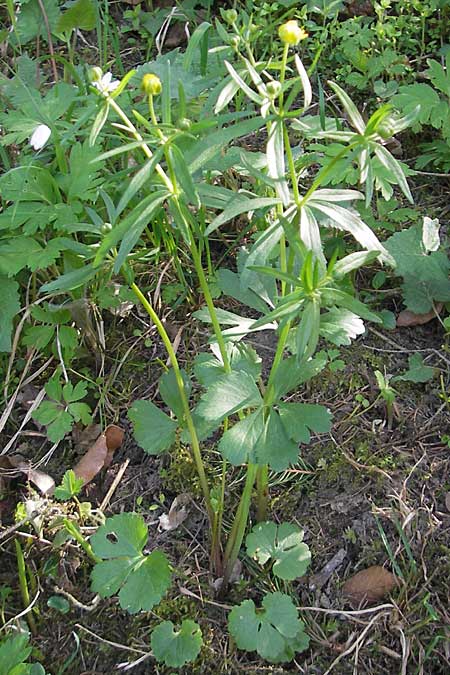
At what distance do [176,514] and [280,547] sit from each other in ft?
0.97

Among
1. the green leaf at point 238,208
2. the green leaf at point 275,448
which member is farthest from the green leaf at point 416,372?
the green leaf at point 238,208

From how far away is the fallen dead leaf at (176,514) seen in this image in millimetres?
1834

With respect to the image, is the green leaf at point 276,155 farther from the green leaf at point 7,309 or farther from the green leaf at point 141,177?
the green leaf at point 7,309

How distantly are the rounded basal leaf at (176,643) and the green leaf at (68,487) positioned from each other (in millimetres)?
378

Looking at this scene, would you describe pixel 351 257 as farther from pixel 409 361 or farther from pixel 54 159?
pixel 54 159

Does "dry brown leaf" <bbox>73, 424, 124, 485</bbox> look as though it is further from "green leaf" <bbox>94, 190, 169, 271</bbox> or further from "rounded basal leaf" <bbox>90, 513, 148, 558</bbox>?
"green leaf" <bbox>94, 190, 169, 271</bbox>

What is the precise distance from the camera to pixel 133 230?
129cm

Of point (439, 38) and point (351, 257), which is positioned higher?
point (351, 257)

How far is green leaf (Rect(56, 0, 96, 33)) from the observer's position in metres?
2.17

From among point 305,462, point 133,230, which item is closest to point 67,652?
point 305,462

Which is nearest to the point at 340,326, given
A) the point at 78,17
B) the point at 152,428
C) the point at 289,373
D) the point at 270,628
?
the point at 289,373

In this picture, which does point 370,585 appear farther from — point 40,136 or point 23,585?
point 40,136

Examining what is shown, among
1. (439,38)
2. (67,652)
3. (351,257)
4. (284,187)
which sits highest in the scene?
(284,187)

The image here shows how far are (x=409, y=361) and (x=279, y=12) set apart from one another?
5.00 ft
